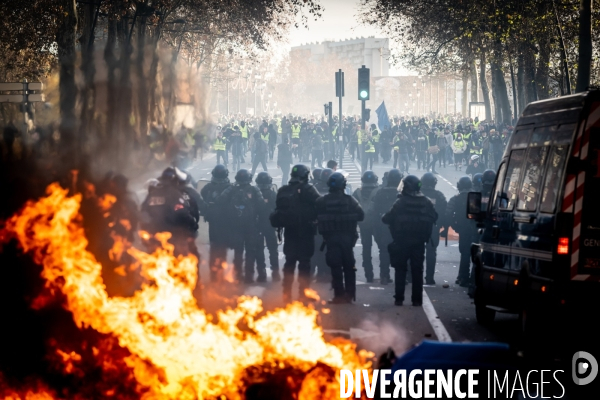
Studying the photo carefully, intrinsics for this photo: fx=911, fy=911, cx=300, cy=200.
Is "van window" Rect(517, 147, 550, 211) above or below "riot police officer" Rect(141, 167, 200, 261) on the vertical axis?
above

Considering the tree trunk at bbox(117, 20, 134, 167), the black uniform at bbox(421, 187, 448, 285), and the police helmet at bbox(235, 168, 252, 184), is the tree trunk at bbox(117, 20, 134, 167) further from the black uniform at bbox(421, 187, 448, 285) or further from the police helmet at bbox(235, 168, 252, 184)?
the black uniform at bbox(421, 187, 448, 285)

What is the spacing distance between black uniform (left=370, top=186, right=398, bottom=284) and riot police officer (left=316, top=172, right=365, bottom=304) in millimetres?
2328

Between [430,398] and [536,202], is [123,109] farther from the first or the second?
[430,398]

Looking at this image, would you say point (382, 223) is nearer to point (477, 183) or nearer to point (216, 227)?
point (477, 183)

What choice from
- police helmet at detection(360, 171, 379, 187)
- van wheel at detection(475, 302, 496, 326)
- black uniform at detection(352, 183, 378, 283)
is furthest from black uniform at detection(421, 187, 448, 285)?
van wheel at detection(475, 302, 496, 326)

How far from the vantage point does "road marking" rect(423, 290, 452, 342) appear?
32.9 ft

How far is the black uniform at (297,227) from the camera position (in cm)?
1180

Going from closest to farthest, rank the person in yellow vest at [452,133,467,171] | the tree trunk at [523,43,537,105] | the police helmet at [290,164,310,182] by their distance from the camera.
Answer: the police helmet at [290,164,310,182], the tree trunk at [523,43,537,105], the person in yellow vest at [452,133,467,171]

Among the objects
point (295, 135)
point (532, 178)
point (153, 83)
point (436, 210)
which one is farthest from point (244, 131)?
point (532, 178)

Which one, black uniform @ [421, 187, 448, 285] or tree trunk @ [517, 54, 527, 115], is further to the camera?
tree trunk @ [517, 54, 527, 115]

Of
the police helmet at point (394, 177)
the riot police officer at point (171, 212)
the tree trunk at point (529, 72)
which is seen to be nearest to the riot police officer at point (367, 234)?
the police helmet at point (394, 177)

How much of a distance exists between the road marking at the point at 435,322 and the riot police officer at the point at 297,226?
1.61 metres

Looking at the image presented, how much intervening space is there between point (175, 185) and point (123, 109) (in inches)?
224

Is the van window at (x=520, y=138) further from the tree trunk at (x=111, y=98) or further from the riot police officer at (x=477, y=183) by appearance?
the tree trunk at (x=111, y=98)
